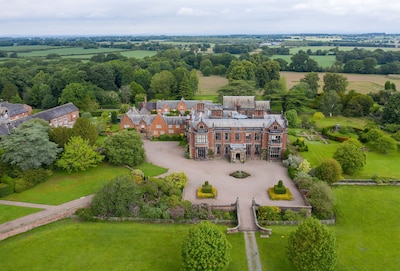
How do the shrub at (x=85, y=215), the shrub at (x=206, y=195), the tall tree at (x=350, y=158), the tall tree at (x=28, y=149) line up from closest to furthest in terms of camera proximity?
the shrub at (x=85, y=215) → the shrub at (x=206, y=195) → the tall tree at (x=28, y=149) → the tall tree at (x=350, y=158)

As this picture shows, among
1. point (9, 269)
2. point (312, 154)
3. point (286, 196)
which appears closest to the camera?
point (9, 269)

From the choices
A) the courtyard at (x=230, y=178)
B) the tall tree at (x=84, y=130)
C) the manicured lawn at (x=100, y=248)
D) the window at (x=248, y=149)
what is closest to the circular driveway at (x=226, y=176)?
the courtyard at (x=230, y=178)

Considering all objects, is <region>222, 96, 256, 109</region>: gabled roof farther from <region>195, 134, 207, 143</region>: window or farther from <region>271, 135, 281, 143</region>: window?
<region>195, 134, 207, 143</region>: window

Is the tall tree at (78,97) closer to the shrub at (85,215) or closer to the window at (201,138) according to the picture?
the window at (201,138)

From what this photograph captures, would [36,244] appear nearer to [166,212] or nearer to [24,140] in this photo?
[166,212]

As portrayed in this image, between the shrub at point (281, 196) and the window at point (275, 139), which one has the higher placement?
→ the window at point (275, 139)

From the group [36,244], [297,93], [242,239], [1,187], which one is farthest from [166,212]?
[297,93]
